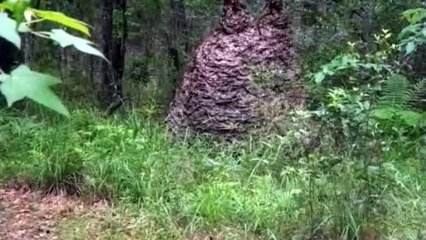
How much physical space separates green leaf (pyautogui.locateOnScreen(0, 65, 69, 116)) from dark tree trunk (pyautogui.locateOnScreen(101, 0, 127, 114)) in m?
7.50

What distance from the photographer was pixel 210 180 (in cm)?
472

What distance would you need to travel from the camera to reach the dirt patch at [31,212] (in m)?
4.15

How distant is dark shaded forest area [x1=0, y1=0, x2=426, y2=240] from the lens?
3746mm

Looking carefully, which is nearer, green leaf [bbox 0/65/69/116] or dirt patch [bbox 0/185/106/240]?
green leaf [bbox 0/65/69/116]

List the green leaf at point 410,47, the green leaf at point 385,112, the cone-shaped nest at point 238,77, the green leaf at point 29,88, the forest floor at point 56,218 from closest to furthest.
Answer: the green leaf at point 29,88
the green leaf at point 410,47
the forest floor at point 56,218
the green leaf at point 385,112
the cone-shaped nest at point 238,77

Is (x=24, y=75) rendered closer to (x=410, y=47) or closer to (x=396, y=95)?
(x=410, y=47)

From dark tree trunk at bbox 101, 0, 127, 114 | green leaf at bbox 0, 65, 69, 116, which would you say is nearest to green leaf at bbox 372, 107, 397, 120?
dark tree trunk at bbox 101, 0, 127, 114

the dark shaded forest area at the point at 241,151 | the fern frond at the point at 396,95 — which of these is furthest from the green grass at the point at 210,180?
the fern frond at the point at 396,95

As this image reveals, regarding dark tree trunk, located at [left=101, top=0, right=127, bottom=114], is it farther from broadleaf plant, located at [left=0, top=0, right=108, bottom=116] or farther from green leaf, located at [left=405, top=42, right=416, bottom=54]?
broadleaf plant, located at [left=0, top=0, right=108, bottom=116]

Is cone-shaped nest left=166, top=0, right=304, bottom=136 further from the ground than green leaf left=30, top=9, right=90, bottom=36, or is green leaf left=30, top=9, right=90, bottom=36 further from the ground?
green leaf left=30, top=9, right=90, bottom=36

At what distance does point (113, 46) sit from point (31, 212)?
18.6 ft

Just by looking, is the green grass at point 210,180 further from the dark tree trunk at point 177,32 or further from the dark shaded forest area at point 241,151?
the dark tree trunk at point 177,32

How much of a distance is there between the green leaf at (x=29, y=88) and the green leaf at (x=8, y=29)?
30 mm

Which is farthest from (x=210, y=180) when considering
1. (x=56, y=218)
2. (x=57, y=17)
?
(x=57, y=17)
